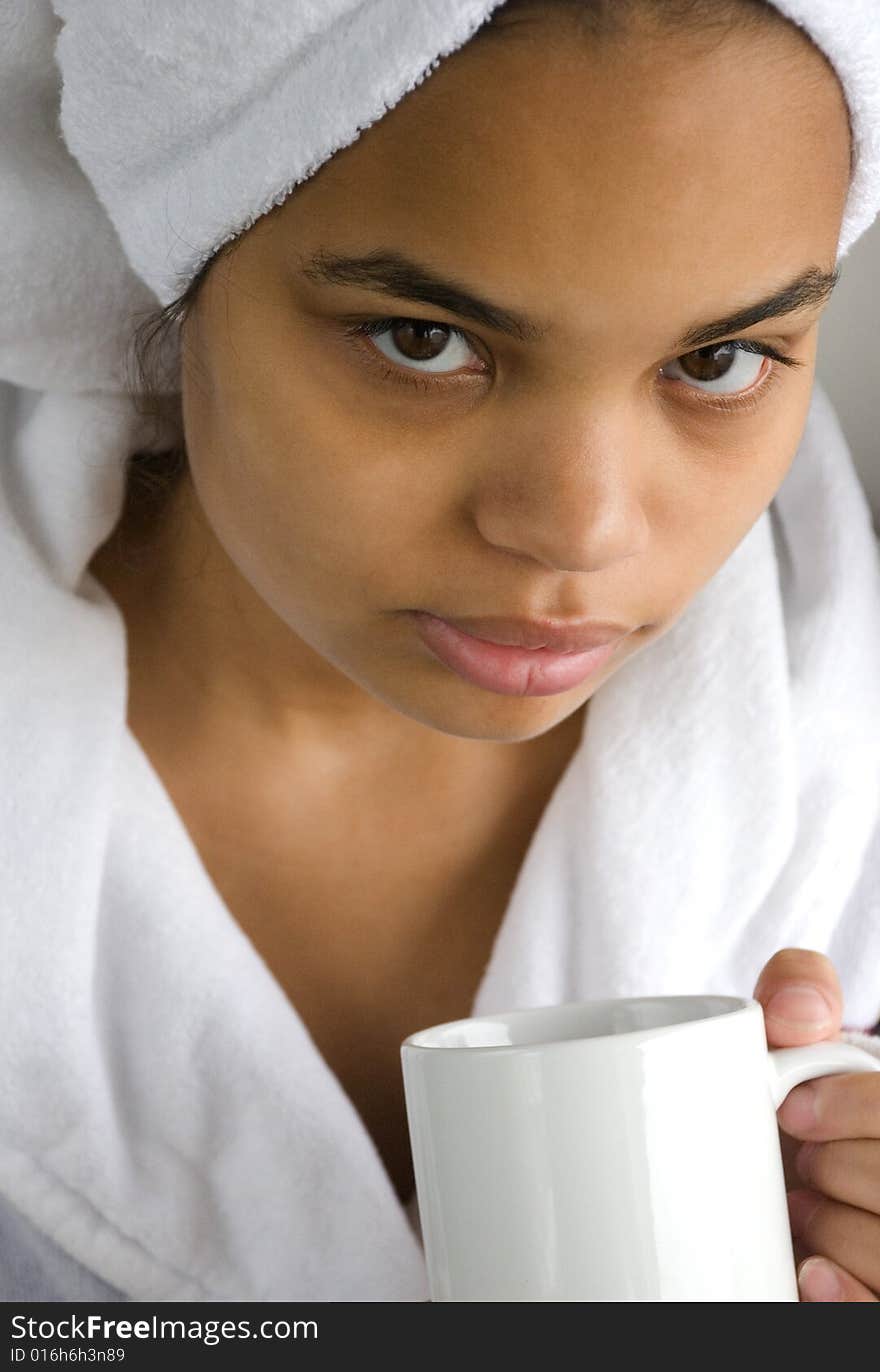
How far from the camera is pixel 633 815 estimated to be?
35.2 inches

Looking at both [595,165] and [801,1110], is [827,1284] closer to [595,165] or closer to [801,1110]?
[801,1110]

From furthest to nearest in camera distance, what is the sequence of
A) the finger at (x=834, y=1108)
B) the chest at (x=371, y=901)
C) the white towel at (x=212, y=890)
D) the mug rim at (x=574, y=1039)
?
the chest at (x=371, y=901), the white towel at (x=212, y=890), the finger at (x=834, y=1108), the mug rim at (x=574, y=1039)

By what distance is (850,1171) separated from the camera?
2.04 feet

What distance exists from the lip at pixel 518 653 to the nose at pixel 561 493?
5cm

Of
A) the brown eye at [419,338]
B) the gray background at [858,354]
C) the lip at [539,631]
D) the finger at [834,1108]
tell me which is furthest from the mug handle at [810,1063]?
the gray background at [858,354]

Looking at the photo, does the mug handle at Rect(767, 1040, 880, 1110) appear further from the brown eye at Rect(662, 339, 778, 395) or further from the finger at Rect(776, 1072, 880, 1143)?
the brown eye at Rect(662, 339, 778, 395)

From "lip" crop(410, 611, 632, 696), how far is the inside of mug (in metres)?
0.16

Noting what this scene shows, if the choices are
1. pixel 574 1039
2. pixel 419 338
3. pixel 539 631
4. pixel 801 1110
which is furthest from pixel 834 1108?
pixel 419 338

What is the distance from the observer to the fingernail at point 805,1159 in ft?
2.11

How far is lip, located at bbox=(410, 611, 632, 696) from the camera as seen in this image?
0.67 m

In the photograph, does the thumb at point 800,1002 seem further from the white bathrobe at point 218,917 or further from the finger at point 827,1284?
the white bathrobe at point 218,917

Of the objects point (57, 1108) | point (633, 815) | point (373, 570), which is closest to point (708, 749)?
point (633, 815)

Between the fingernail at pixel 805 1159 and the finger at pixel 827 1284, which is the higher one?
the fingernail at pixel 805 1159

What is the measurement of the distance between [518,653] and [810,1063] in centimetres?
23
